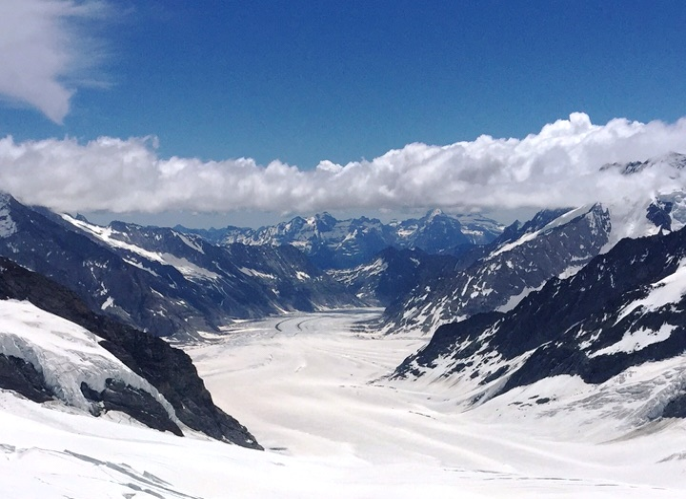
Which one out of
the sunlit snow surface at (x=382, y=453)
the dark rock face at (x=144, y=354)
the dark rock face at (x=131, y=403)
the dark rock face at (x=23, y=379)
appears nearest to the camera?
the sunlit snow surface at (x=382, y=453)

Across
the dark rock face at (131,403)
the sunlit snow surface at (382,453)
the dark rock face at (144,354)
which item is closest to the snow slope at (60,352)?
the dark rock face at (131,403)

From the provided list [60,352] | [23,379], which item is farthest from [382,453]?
[23,379]

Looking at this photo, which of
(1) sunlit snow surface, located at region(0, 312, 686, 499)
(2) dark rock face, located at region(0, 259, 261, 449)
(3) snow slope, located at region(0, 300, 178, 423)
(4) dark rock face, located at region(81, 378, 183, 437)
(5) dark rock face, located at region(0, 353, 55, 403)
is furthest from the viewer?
(2) dark rock face, located at region(0, 259, 261, 449)

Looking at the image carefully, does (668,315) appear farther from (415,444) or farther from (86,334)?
(86,334)

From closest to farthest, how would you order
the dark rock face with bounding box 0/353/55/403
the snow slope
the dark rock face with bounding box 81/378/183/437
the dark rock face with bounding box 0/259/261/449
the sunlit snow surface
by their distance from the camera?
1. the sunlit snow surface
2. the dark rock face with bounding box 0/353/55/403
3. the snow slope
4. the dark rock face with bounding box 81/378/183/437
5. the dark rock face with bounding box 0/259/261/449

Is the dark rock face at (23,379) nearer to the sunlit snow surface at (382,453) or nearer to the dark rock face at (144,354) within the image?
the sunlit snow surface at (382,453)

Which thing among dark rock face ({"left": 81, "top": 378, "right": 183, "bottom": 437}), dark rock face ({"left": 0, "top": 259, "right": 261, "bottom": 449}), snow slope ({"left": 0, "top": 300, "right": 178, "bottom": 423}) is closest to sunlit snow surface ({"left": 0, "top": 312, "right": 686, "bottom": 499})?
dark rock face ({"left": 81, "top": 378, "right": 183, "bottom": 437})

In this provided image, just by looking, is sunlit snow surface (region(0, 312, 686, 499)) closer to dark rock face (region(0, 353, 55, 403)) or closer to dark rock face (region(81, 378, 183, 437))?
dark rock face (region(81, 378, 183, 437))
